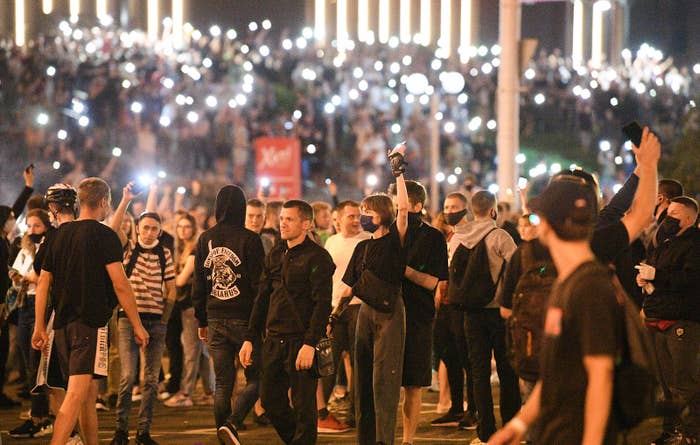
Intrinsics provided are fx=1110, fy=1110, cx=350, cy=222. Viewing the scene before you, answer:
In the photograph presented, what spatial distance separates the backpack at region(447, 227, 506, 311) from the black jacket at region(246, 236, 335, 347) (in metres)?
1.58

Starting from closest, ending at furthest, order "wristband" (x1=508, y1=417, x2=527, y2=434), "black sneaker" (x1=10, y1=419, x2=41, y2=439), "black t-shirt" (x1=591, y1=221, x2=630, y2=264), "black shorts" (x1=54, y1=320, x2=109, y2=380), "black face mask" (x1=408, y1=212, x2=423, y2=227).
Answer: "wristband" (x1=508, y1=417, x2=527, y2=434)
"black t-shirt" (x1=591, y1=221, x2=630, y2=264)
"black shorts" (x1=54, y1=320, x2=109, y2=380)
"black face mask" (x1=408, y1=212, x2=423, y2=227)
"black sneaker" (x1=10, y1=419, x2=41, y2=439)

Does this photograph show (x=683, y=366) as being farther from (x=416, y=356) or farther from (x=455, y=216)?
(x=455, y=216)

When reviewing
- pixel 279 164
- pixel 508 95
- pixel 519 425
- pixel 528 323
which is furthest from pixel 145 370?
pixel 279 164

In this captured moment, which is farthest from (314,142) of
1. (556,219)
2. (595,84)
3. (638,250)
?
(556,219)

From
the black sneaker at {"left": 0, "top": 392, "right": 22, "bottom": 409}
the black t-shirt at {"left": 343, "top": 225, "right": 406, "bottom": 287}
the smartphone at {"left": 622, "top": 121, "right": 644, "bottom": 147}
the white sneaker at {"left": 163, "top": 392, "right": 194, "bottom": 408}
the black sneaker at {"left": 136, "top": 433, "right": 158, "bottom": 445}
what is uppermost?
the smartphone at {"left": 622, "top": 121, "right": 644, "bottom": 147}

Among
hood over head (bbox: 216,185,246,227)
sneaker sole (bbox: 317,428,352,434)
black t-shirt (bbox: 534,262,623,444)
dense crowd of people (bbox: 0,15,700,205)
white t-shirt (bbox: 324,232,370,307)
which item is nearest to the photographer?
black t-shirt (bbox: 534,262,623,444)

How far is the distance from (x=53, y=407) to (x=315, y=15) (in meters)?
33.9

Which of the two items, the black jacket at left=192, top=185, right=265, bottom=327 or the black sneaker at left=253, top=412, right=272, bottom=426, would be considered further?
the black sneaker at left=253, top=412, right=272, bottom=426

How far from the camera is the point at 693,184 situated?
73.8ft

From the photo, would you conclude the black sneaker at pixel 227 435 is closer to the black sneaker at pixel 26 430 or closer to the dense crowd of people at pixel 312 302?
the dense crowd of people at pixel 312 302

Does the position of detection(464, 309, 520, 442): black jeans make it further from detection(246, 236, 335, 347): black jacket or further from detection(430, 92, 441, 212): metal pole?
detection(430, 92, 441, 212): metal pole

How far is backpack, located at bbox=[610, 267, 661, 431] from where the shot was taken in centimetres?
441

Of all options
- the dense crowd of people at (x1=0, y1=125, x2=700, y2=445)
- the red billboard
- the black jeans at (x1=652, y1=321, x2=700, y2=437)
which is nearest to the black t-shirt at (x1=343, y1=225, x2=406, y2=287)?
the dense crowd of people at (x1=0, y1=125, x2=700, y2=445)

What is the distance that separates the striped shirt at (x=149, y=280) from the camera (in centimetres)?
1016
